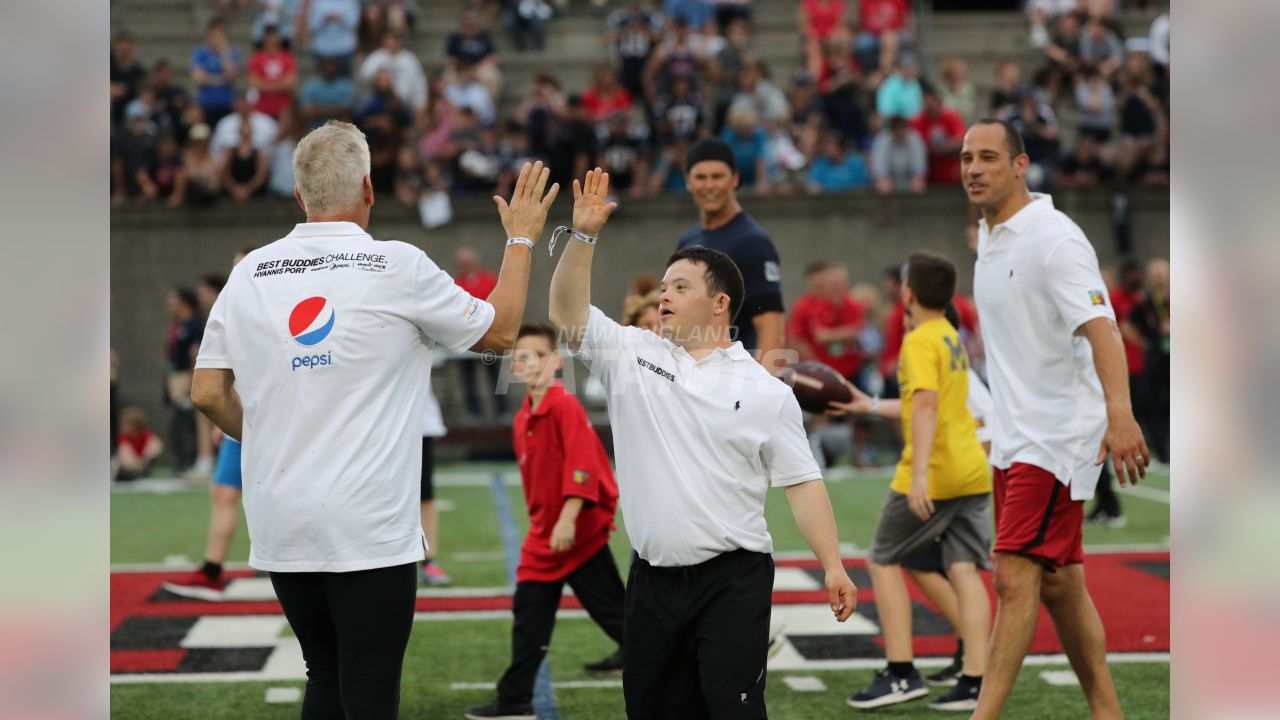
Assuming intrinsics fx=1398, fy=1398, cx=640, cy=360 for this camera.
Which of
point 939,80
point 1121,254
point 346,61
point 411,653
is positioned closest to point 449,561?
point 411,653

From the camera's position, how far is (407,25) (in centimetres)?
2266

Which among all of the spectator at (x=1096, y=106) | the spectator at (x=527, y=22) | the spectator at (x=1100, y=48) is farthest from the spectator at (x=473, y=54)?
the spectator at (x=1100, y=48)

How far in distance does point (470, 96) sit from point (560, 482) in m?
15.2

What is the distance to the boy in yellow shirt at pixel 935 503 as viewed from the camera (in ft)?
19.5

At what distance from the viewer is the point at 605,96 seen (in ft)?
68.9

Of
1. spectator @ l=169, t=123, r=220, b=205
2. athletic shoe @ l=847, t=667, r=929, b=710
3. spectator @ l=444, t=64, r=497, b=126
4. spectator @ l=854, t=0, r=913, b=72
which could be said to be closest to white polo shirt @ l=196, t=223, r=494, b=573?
athletic shoe @ l=847, t=667, r=929, b=710

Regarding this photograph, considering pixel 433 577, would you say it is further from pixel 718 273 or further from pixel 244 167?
pixel 244 167

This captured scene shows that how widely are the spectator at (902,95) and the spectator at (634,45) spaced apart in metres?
3.60

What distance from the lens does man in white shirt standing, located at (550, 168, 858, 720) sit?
13.0 ft

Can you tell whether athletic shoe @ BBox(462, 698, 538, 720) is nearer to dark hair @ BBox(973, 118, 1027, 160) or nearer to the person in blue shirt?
the person in blue shirt

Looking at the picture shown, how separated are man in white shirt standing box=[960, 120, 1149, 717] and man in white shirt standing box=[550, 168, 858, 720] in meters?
1.20
